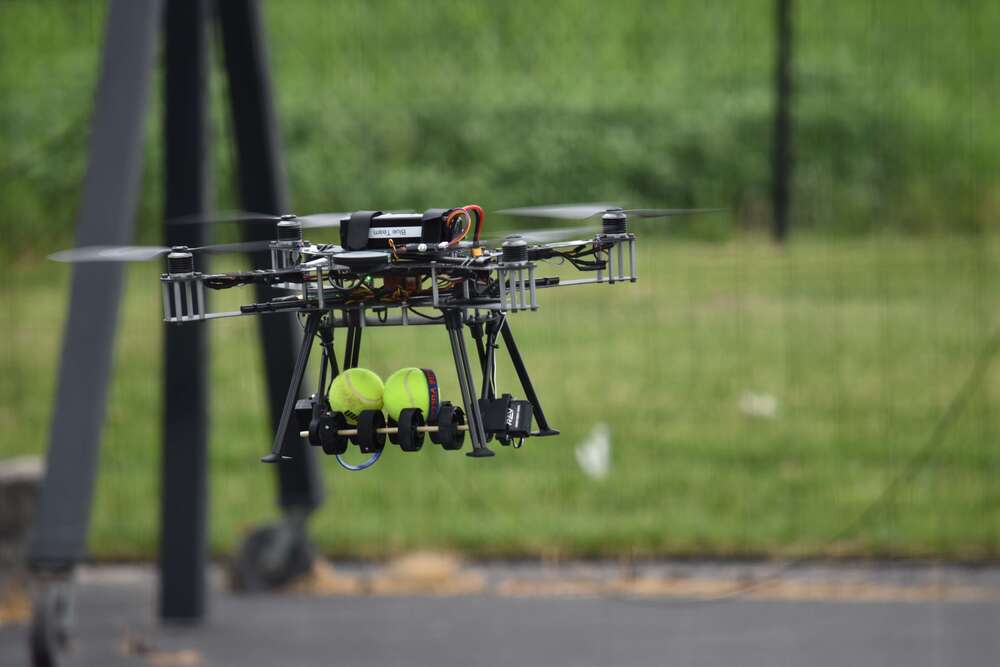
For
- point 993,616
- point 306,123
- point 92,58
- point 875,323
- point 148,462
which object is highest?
point 92,58

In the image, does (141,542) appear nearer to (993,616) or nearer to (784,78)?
(993,616)

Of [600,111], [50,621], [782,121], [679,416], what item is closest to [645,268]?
[679,416]

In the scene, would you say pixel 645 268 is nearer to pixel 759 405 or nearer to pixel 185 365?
pixel 759 405

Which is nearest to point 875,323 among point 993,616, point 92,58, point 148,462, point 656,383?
point 656,383

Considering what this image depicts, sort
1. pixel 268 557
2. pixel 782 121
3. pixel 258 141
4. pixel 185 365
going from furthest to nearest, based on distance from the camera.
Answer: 1. pixel 782 121
2. pixel 268 557
3. pixel 185 365
4. pixel 258 141

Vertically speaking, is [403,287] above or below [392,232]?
below

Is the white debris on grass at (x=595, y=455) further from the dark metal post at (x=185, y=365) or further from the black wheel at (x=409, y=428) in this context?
the black wheel at (x=409, y=428)
